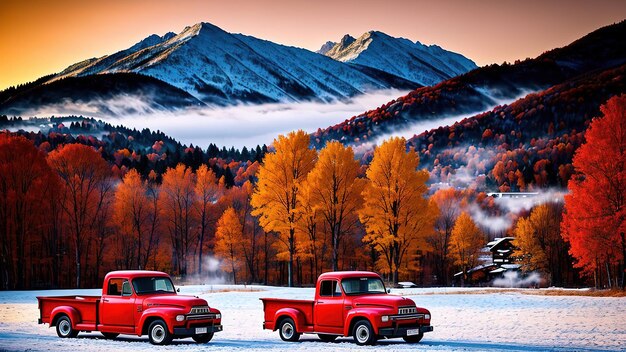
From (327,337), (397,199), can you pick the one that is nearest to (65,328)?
(327,337)

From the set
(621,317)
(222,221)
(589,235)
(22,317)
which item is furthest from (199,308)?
(222,221)

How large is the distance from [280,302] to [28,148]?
52.2 meters

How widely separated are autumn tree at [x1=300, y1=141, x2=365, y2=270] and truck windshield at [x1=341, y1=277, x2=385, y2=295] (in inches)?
1433

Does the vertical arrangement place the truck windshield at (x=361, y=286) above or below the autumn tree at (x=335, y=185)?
below

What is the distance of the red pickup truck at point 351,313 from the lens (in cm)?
2350

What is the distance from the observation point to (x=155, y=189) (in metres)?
102

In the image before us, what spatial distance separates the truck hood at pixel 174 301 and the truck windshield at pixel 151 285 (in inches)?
25.7

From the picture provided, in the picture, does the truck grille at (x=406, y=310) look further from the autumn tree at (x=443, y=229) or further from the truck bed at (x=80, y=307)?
the autumn tree at (x=443, y=229)

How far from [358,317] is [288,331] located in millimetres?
3229

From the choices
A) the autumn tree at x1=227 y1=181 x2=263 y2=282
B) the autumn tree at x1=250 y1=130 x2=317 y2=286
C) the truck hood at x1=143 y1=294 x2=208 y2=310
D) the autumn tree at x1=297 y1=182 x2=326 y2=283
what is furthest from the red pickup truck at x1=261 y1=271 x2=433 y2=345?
the autumn tree at x1=227 y1=181 x2=263 y2=282

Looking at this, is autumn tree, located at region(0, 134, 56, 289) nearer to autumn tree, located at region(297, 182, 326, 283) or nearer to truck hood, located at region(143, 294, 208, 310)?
autumn tree, located at region(297, 182, 326, 283)

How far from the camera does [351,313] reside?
2414cm

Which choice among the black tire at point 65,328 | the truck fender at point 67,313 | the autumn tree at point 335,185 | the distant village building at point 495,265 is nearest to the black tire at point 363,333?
the truck fender at point 67,313

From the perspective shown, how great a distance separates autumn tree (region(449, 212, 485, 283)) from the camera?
95938 mm
